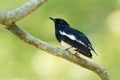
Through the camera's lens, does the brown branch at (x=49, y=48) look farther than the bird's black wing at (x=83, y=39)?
No

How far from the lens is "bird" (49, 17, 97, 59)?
5.27 metres

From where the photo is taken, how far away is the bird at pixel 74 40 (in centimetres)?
527

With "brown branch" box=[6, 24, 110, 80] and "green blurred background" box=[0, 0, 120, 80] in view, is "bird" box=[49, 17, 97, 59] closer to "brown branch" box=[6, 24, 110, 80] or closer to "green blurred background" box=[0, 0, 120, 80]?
"brown branch" box=[6, 24, 110, 80]

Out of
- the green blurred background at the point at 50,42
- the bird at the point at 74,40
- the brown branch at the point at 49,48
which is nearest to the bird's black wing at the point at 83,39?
the bird at the point at 74,40

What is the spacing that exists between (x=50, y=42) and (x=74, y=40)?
370 cm

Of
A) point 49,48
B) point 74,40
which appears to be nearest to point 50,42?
point 74,40

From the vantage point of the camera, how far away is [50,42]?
9047mm

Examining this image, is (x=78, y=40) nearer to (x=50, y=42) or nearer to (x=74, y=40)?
(x=74, y=40)

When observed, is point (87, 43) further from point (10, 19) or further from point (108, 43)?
point (108, 43)

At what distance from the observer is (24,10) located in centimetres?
474

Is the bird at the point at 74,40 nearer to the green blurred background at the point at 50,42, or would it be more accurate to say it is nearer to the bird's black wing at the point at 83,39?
the bird's black wing at the point at 83,39

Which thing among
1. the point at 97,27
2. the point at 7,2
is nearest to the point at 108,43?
the point at 97,27

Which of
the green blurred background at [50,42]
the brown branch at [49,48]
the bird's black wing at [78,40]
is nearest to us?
the brown branch at [49,48]

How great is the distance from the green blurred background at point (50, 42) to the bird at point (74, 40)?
11.2ft
